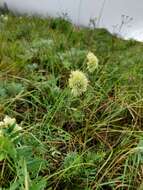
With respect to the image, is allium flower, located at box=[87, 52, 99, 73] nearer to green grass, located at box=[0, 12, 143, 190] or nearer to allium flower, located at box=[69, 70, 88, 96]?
green grass, located at box=[0, 12, 143, 190]

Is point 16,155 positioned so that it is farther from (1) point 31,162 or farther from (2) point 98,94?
(2) point 98,94

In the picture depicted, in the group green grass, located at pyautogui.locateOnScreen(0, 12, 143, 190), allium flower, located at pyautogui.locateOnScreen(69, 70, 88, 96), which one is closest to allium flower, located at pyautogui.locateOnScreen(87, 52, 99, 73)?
green grass, located at pyautogui.locateOnScreen(0, 12, 143, 190)

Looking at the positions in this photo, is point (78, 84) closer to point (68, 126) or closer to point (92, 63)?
point (68, 126)

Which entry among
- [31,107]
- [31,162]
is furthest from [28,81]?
[31,162]

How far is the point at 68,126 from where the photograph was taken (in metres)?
3.17

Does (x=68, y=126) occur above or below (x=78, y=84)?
below

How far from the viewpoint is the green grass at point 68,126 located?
7.71ft

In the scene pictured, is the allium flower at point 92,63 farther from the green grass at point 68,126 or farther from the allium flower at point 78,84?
the allium flower at point 78,84

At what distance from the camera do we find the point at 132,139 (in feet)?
9.66

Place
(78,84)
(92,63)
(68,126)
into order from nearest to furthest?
1. (68,126)
2. (78,84)
3. (92,63)

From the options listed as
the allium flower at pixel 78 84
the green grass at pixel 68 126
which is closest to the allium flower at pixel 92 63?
the green grass at pixel 68 126

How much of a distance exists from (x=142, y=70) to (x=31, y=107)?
165cm

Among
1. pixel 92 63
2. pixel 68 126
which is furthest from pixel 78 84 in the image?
pixel 92 63

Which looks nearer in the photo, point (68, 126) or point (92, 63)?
point (68, 126)
